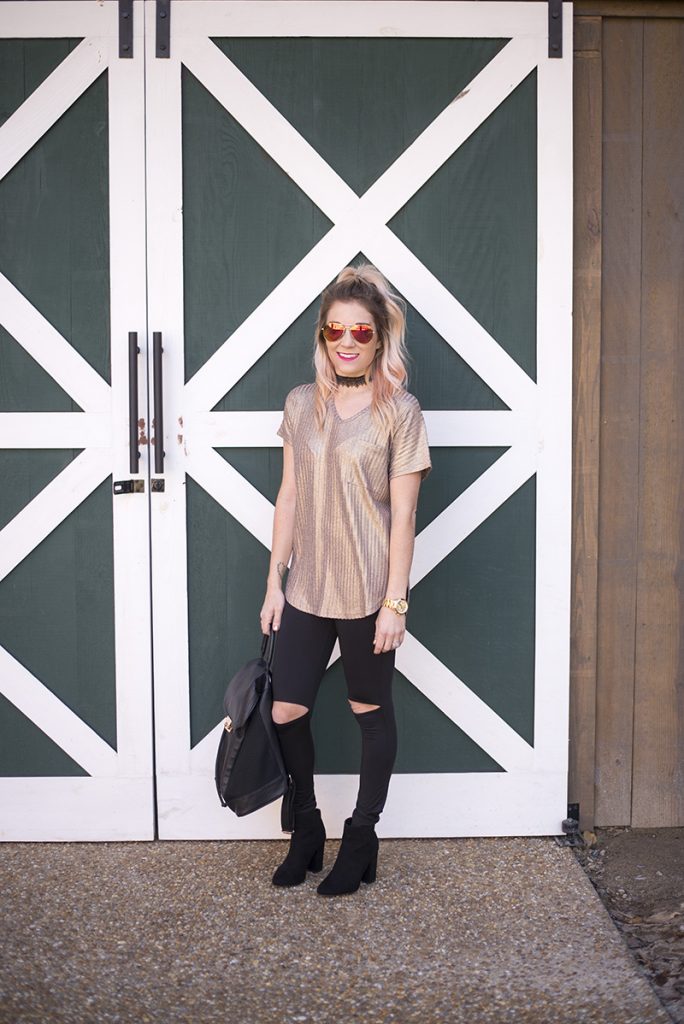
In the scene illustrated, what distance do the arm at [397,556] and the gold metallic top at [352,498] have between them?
4 centimetres

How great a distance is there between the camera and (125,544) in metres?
3.51

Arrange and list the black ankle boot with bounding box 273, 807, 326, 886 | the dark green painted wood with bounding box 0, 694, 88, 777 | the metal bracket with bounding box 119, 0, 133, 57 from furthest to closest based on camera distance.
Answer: the dark green painted wood with bounding box 0, 694, 88, 777 < the metal bracket with bounding box 119, 0, 133, 57 < the black ankle boot with bounding box 273, 807, 326, 886

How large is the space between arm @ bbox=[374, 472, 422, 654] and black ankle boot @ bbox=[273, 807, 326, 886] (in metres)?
0.65

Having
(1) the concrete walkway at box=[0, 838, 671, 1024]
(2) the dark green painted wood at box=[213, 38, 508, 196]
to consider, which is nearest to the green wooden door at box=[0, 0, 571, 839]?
(2) the dark green painted wood at box=[213, 38, 508, 196]

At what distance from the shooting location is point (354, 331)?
293 cm

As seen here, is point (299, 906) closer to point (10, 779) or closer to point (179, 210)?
point (10, 779)

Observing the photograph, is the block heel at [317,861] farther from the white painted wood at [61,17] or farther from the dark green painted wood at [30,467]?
the white painted wood at [61,17]

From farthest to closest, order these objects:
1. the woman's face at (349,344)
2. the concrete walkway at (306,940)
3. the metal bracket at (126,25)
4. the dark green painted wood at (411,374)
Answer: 1. the dark green painted wood at (411,374)
2. the metal bracket at (126,25)
3. the woman's face at (349,344)
4. the concrete walkway at (306,940)

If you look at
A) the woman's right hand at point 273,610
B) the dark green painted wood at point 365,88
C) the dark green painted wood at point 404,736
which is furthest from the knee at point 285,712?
the dark green painted wood at point 365,88

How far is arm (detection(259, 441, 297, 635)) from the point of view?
10.2 feet

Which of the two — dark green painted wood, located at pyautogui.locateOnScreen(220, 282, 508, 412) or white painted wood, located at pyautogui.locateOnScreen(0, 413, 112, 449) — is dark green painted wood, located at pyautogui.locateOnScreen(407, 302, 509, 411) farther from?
white painted wood, located at pyautogui.locateOnScreen(0, 413, 112, 449)

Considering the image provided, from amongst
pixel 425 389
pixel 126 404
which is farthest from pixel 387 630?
pixel 126 404

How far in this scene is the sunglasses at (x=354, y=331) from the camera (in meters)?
2.93

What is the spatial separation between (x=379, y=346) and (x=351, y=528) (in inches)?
21.7
